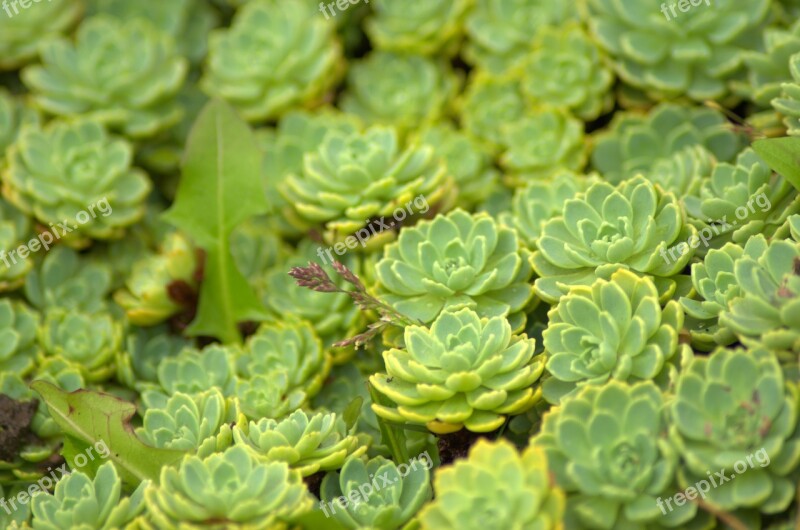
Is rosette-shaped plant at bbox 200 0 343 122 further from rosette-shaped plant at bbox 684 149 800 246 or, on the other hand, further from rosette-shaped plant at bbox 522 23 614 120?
rosette-shaped plant at bbox 684 149 800 246

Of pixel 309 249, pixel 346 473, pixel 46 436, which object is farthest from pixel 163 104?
pixel 346 473

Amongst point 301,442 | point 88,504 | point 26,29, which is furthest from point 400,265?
point 26,29

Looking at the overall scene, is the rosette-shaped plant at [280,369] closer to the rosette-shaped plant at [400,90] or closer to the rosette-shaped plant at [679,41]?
the rosette-shaped plant at [400,90]

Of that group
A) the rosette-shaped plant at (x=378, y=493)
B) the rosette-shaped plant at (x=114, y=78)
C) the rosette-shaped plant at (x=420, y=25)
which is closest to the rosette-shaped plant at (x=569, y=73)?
the rosette-shaped plant at (x=420, y=25)

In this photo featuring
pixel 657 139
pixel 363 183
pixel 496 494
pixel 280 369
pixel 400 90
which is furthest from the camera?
pixel 400 90

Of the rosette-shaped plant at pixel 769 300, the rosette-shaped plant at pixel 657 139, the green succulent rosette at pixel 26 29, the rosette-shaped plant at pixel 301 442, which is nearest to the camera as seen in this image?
the rosette-shaped plant at pixel 769 300

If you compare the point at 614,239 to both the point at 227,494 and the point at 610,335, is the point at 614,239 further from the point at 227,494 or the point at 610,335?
the point at 227,494
